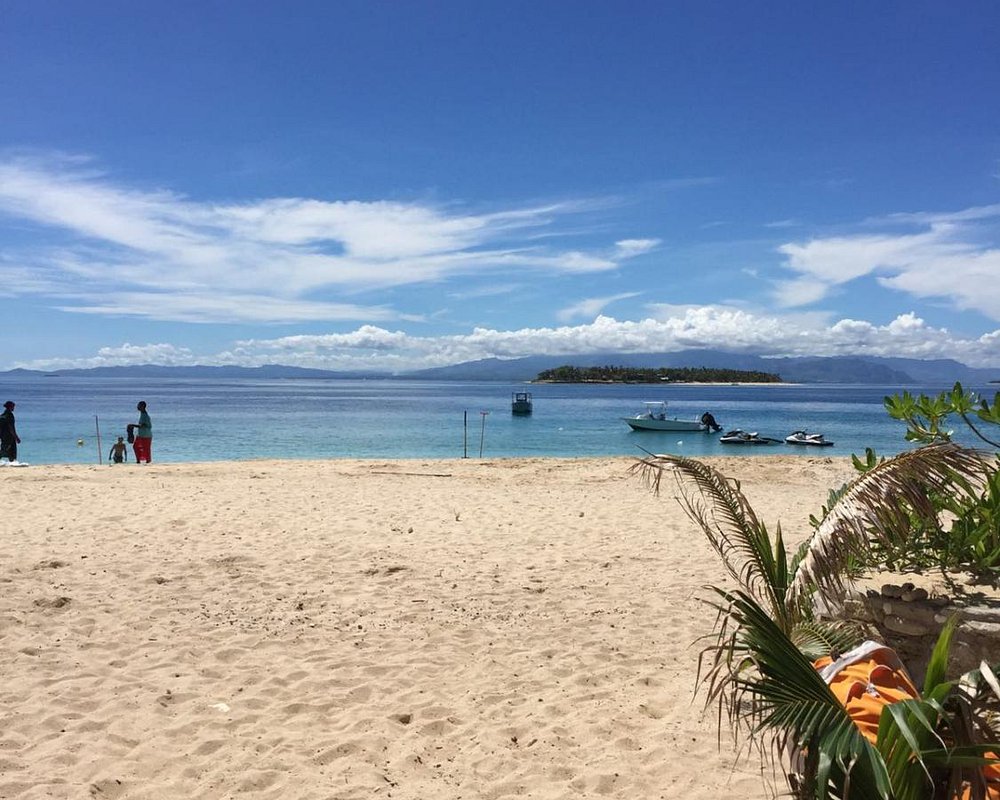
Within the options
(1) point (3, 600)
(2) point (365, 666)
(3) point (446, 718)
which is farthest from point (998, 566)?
(1) point (3, 600)

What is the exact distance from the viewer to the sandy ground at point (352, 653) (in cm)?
395

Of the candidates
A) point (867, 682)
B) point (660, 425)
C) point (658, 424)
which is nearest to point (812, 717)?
point (867, 682)

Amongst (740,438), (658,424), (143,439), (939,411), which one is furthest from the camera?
(658,424)

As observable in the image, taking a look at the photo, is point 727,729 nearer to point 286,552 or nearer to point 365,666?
point 365,666

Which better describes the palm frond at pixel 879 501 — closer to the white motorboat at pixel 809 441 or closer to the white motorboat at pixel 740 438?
the white motorboat at pixel 740 438

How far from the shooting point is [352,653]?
5555mm

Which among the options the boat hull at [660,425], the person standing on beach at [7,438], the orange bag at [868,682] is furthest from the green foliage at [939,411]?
the boat hull at [660,425]

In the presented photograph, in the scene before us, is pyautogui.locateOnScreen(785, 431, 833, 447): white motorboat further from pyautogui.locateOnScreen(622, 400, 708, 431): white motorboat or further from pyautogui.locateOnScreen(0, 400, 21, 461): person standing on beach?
pyautogui.locateOnScreen(0, 400, 21, 461): person standing on beach

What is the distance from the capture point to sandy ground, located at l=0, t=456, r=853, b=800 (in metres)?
3.95

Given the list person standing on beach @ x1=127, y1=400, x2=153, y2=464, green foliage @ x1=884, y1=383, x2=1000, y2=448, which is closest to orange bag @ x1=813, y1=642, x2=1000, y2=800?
green foliage @ x1=884, y1=383, x2=1000, y2=448

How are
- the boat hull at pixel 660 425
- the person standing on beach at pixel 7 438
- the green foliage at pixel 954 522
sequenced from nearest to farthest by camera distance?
the green foliage at pixel 954 522 < the person standing on beach at pixel 7 438 < the boat hull at pixel 660 425

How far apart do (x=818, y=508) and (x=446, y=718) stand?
9.43 m

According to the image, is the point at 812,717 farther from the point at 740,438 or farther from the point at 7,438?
the point at 740,438

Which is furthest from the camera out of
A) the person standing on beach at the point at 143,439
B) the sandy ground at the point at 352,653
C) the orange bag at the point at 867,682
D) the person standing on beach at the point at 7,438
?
the person standing on beach at the point at 143,439
